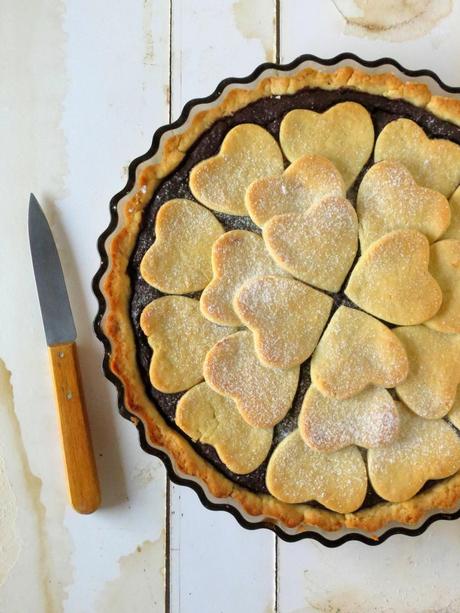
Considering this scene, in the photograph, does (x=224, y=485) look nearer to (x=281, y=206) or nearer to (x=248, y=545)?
(x=248, y=545)

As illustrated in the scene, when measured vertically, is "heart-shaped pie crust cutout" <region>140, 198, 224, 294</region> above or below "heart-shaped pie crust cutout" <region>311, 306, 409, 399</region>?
above

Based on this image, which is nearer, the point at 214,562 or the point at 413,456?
the point at 413,456

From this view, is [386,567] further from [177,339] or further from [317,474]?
[177,339]

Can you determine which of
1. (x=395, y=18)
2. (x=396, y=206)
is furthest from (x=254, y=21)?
(x=396, y=206)

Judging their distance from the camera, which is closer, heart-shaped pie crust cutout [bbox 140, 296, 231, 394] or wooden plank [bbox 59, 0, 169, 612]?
heart-shaped pie crust cutout [bbox 140, 296, 231, 394]

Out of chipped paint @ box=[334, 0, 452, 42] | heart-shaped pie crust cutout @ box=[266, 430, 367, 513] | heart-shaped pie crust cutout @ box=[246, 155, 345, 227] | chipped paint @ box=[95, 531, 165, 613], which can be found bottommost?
chipped paint @ box=[95, 531, 165, 613]

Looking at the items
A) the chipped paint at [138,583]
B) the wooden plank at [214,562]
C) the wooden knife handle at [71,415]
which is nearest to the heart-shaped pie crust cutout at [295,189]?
the wooden plank at [214,562]

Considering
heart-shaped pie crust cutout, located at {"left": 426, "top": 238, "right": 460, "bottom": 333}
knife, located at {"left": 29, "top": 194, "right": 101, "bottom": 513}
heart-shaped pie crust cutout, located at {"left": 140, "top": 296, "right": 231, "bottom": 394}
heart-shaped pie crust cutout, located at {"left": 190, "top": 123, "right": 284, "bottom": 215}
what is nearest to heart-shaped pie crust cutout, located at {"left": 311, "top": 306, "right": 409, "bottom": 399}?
heart-shaped pie crust cutout, located at {"left": 426, "top": 238, "right": 460, "bottom": 333}

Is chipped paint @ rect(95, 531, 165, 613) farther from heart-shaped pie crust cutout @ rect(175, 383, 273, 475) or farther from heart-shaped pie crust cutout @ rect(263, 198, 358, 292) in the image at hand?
heart-shaped pie crust cutout @ rect(263, 198, 358, 292)
